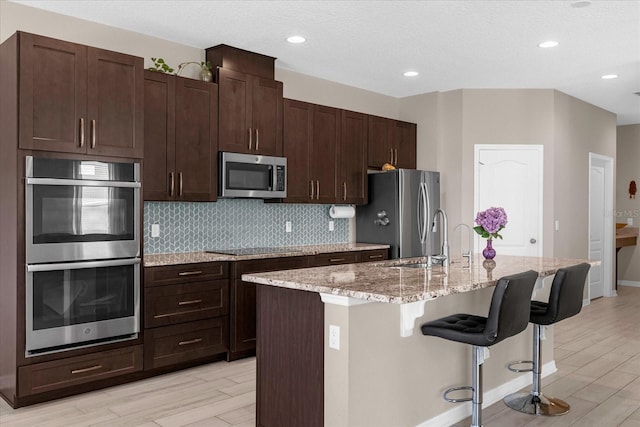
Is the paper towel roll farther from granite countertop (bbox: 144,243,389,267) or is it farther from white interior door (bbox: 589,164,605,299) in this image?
white interior door (bbox: 589,164,605,299)

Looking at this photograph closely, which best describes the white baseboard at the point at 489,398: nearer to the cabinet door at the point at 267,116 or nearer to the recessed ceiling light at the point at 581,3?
the recessed ceiling light at the point at 581,3

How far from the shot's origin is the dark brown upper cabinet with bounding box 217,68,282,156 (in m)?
4.50

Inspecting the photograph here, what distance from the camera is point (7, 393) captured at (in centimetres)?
338

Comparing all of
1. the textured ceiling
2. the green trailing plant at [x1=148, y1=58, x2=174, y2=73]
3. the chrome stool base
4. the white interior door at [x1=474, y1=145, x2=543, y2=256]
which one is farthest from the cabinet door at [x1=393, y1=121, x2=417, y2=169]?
the chrome stool base

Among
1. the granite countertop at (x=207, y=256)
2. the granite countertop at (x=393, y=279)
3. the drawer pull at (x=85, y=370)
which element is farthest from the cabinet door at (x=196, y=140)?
the granite countertop at (x=393, y=279)

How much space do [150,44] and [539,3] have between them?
300 centimetres

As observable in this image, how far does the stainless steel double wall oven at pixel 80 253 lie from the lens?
3.27 meters

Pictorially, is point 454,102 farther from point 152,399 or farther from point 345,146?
point 152,399

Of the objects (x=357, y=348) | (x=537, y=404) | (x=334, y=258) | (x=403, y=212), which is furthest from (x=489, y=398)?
(x=403, y=212)

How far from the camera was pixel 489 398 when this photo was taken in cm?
346

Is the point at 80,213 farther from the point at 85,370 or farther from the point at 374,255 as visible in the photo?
the point at 374,255

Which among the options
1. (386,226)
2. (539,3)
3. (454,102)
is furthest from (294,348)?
(454,102)

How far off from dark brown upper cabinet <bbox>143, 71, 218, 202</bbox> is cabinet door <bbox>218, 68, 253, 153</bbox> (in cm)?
7

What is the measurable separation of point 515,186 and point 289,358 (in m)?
4.50
